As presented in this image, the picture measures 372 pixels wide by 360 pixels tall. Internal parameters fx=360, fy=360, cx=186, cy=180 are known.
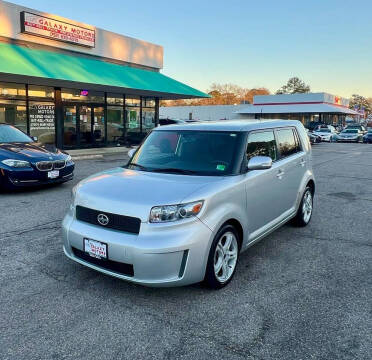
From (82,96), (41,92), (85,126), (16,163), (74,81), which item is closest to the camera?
(16,163)

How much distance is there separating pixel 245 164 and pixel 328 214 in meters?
3.56

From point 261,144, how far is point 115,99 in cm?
1708

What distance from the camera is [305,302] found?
3535 millimetres

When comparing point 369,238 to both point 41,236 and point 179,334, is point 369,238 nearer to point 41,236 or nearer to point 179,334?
point 179,334

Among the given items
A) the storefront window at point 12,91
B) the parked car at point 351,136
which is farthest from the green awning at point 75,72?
the parked car at point 351,136

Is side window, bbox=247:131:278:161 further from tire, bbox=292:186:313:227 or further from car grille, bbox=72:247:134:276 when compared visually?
car grille, bbox=72:247:134:276

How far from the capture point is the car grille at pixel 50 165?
8070 millimetres

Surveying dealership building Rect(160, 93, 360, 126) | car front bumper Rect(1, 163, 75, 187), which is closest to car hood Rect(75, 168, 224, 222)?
car front bumper Rect(1, 163, 75, 187)

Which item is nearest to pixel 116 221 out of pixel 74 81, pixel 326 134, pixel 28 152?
pixel 28 152

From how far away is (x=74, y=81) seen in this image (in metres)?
14.9

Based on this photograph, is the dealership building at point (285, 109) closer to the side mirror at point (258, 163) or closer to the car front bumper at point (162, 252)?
the side mirror at point (258, 163)

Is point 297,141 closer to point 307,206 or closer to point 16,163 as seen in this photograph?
point 307,206

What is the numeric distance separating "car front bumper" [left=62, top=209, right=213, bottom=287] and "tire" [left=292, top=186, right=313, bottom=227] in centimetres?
291

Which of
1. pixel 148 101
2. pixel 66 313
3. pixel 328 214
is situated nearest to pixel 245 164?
pixel 66 313
